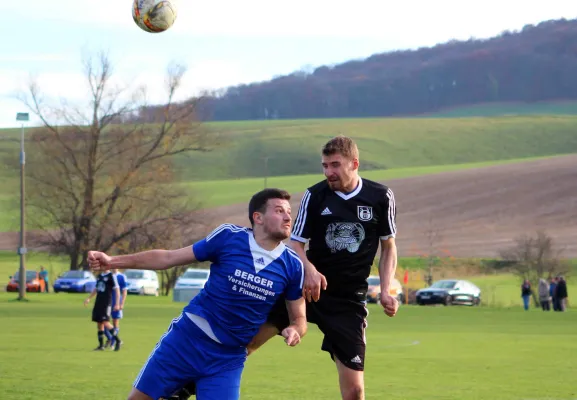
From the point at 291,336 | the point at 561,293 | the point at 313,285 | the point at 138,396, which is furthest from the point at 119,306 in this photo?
the point at 561,293

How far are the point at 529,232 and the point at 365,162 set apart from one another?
48.1m

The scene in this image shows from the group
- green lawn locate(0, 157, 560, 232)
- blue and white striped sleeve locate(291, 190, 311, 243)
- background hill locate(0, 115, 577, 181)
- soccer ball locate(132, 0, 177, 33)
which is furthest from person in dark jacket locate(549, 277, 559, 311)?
background hill locate(0, 115, 577, 181)

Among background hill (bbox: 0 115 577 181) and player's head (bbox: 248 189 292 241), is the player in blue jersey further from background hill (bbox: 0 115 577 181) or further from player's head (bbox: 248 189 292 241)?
background hill (bbox: 0 115 577 181)

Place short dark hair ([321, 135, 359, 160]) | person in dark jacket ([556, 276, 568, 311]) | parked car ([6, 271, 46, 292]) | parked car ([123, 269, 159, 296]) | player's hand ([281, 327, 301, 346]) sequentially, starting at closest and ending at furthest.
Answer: player's hand ([281, 327, 301, 346]) → short dark hair ([321, 135, 359, 160]) → person in dark jacket ([556, 276, 568, 311]) → parked car ([123, 269, 159, 296]) → parked car ([6, 271, 46, 292])

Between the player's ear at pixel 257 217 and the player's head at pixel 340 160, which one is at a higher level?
the player's head at pixel 340 160

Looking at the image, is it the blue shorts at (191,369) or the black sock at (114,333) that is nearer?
the blue shorts at (191,369)

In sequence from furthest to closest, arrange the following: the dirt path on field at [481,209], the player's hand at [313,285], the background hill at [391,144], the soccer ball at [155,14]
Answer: the background hill at [391,144] → the dirt path on field at [481,209] → the soccer ball at [155,14] → the player's hand at [313,285]

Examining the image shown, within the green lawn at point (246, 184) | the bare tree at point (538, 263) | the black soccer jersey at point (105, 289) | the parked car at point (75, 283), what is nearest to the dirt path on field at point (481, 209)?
the green lawn at point (246, 184)

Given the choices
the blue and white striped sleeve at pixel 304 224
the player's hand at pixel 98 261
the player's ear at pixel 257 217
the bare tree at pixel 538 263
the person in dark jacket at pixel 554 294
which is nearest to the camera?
the player's hand at pixel 98 261

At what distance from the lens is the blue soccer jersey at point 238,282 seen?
7219mm

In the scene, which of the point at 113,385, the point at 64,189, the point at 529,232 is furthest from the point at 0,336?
the point at 529,232

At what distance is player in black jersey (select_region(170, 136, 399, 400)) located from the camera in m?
8.48

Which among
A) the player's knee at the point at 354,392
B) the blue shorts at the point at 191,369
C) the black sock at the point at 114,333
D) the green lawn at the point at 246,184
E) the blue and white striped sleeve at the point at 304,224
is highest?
the blue and white striped sleeve at the point at 304,224

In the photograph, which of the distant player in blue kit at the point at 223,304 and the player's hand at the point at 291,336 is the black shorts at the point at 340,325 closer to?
the distant player in blue kit at the point at 223,304
